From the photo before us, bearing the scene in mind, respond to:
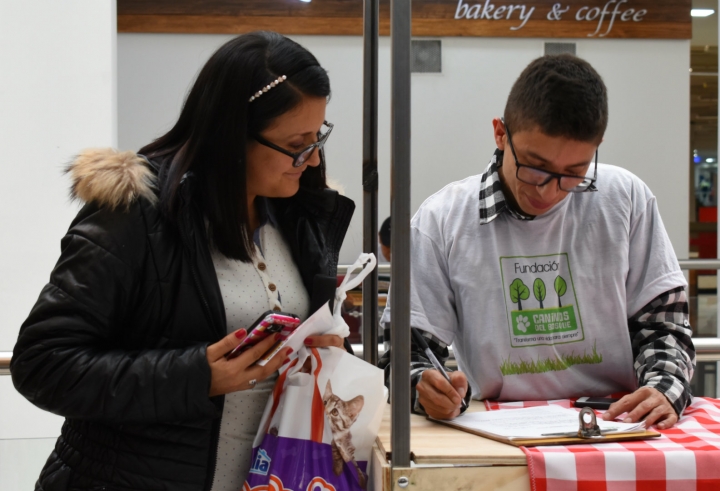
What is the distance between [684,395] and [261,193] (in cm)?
87

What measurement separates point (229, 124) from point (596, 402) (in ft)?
2.83

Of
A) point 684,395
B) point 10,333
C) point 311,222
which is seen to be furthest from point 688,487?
point 10,333

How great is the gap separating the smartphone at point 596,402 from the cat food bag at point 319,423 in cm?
42

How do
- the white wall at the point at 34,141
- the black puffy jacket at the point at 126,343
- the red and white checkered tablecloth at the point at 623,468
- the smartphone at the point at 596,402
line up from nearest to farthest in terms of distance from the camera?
the red and white checkered tablecloth at the point at 623,468 < the black puffy jacket at the point at 126,343 < the smartphone at the point at 596,402 < the white wall at the point at 34,141

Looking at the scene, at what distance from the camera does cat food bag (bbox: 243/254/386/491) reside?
47.9 inches

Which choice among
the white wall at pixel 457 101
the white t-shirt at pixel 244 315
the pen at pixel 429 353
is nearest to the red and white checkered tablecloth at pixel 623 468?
the pen at pixel 429 353

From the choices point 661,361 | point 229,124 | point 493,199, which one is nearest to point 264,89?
point 229,124

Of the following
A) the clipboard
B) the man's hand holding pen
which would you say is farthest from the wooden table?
the man's hand holding pen

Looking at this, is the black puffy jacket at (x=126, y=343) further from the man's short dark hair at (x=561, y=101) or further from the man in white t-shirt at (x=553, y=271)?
the man's short dark hair at (x=561, y=101)

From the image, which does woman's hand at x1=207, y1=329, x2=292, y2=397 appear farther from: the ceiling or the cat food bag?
the ceiling

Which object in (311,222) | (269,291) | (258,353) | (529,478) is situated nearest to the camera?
(529,478)

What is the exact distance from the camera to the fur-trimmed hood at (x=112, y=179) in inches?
48.5

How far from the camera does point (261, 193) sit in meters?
1.44

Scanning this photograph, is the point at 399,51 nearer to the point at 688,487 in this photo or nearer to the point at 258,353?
the point at 258,353
